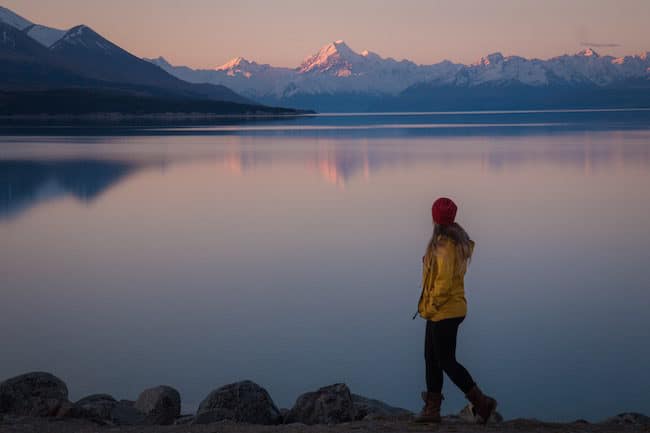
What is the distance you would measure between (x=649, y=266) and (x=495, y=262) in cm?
219

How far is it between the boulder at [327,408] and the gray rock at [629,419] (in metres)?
1.97

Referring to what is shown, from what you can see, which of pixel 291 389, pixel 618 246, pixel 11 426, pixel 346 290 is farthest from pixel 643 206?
pixel 11 426

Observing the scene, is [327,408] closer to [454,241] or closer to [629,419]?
[454,241]

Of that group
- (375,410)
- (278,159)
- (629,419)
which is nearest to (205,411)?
(375,410)

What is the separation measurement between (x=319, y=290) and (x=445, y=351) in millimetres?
5655

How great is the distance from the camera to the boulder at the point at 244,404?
23.8 ft

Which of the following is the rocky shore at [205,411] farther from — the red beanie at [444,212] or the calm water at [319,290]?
the red beanie at [444,212]

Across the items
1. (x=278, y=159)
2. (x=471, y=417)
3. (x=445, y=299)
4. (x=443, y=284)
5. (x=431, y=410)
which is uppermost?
(x=443, y=284)

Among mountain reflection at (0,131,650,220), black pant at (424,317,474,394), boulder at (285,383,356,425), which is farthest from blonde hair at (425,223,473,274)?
mountain reflection at (0,131,650,220)

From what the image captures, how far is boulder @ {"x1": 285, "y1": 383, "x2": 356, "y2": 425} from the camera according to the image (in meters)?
7.20

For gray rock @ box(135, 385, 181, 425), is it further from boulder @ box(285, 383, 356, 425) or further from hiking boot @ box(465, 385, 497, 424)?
hiking boot @ box(465, 385, 497, 424)

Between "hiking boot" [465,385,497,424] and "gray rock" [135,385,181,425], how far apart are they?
251 cm

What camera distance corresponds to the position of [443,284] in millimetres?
6090

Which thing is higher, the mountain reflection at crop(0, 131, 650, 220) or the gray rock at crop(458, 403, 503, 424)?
the mountain reflection at crop(0, 131, 650, 220)
